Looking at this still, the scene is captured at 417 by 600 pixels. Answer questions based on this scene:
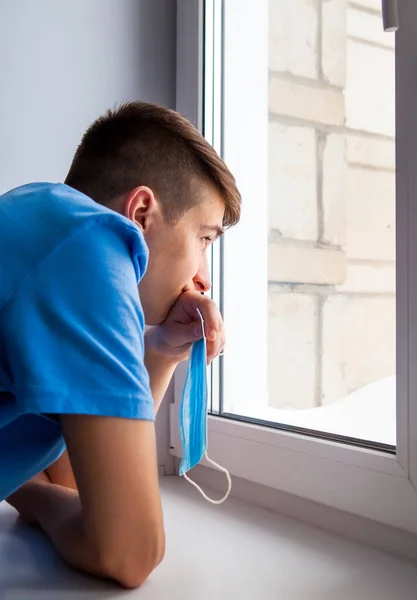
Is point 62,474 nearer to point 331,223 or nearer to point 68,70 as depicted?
point 331,223

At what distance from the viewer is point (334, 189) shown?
103 cm

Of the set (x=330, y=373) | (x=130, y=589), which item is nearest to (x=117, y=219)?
(x=130, y=589)

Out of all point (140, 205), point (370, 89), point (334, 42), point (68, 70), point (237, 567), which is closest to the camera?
point (237, 567)

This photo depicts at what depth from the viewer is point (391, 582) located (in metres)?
0.66

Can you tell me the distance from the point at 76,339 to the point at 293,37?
774mm

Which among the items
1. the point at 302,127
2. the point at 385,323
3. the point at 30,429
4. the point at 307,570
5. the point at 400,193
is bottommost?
the point at 307,570

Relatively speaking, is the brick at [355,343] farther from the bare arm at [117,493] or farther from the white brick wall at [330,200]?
the bare arm at [117,493]

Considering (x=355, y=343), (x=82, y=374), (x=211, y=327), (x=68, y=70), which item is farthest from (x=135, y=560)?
(x=68, y=70)

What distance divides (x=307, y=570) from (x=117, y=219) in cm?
41

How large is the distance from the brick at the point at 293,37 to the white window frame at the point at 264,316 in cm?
2

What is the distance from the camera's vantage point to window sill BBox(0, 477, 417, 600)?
0.63m

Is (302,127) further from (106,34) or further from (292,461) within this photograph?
(292,461)

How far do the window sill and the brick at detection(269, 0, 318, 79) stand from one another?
0.71m

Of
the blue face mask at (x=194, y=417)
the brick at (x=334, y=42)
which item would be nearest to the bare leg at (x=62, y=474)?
the blue face mask at (x=194, y=417)
